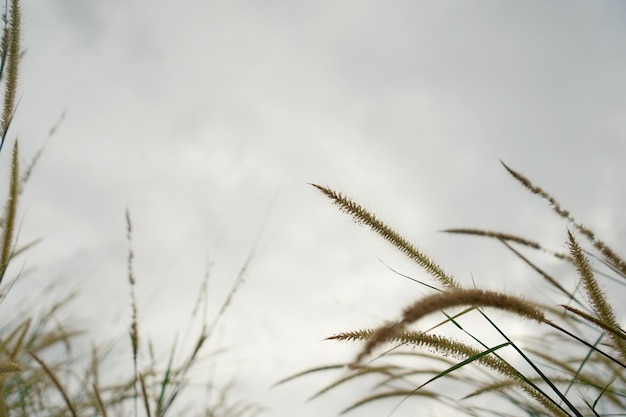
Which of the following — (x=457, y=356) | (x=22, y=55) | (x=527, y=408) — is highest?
(x=22, y=55)

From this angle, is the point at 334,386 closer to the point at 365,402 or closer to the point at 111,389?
the point at 365,402

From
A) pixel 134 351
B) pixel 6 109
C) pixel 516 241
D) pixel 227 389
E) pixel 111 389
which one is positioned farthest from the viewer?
pixel 227 389

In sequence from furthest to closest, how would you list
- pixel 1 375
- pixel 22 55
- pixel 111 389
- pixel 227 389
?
pixel 227 389 < pixel 111 389 < pixel 22 55 < pixel 1 375

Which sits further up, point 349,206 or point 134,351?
point 349,206

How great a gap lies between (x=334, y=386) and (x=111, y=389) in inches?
54.7

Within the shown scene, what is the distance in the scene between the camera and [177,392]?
1676 millimetres

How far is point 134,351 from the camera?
5.33 ft

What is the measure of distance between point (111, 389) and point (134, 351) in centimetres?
137

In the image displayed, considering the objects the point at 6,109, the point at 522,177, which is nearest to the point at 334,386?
the point at 522,177

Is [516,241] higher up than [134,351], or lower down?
higher up

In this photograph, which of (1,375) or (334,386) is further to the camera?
(334,386)

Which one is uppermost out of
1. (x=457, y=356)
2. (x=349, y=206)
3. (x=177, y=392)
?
(x=349, y=206)

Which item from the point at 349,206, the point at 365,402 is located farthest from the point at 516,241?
the point at 349,206

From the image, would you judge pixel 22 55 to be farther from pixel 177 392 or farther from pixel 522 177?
pixel 522 177
